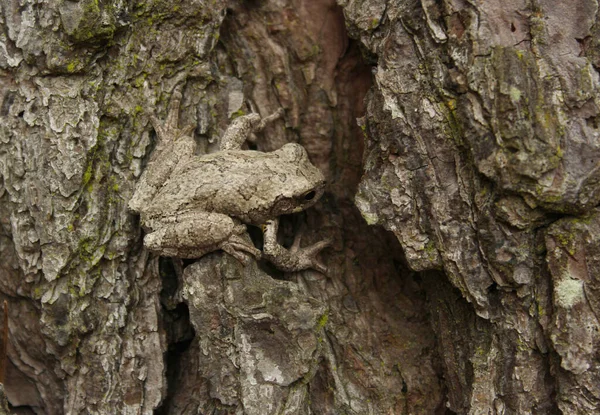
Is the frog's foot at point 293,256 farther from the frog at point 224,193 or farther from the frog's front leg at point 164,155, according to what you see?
the frog's front leg at point 164,155

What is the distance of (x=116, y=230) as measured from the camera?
3.62m

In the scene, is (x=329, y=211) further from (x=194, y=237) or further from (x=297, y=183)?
(x=194, y=237)

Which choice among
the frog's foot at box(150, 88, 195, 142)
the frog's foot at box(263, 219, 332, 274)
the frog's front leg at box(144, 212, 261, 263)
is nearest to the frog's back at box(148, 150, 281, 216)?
the frog's front leg at box(144, 212, 261, 263)

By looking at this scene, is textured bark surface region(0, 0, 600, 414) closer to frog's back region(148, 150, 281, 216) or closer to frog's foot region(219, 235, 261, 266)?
frog's foot region(219, 235, 261, 266)

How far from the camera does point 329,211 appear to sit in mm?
3980

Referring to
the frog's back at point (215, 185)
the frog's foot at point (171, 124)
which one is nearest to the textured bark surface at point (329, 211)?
the frog's foot at point (171, 124)

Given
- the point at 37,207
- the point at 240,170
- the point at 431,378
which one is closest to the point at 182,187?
the point at 240,170

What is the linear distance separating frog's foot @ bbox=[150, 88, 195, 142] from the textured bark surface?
58 millimetres

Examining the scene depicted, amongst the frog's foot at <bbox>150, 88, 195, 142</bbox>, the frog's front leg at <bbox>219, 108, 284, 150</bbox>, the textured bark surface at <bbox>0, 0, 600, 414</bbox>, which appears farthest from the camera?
the frog's front leg at <bbox>219, 108, 284, 150</bbox>

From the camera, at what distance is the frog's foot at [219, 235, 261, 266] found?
11.8 feet

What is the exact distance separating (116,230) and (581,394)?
2.99 meters

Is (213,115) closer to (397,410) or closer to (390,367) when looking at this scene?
(390,367)

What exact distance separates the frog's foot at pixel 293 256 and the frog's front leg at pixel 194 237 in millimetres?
113

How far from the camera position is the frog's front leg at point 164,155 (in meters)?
3.64
